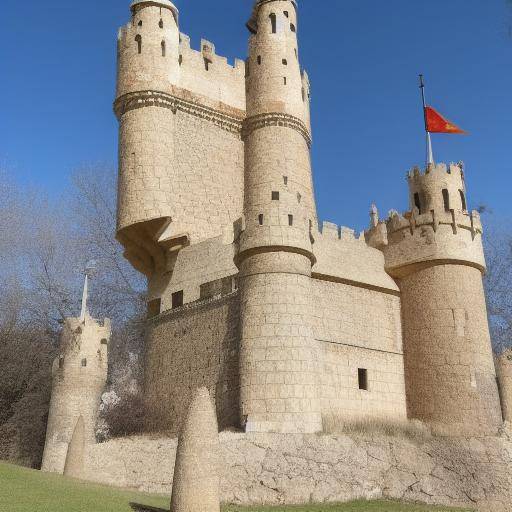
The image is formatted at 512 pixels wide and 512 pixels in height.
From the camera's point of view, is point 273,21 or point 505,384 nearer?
point 505,384

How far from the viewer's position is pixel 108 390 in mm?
34656

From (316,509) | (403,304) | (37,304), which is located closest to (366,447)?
(316,509)

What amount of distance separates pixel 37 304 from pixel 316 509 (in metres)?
29.1

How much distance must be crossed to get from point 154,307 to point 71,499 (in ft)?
41.5

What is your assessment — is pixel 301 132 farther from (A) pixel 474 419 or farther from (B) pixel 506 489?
(B) pixel 506 489

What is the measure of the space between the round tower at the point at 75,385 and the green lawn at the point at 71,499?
6.34 m

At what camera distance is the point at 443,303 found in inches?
974

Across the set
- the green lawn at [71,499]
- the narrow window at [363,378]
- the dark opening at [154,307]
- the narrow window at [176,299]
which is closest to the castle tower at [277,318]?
the narrow window at [363,378]

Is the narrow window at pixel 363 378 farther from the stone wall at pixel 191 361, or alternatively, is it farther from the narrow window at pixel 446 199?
the narrow window at pixel 446 199

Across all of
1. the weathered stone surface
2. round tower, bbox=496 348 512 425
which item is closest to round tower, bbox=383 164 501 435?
round tower, bbox=496 348 512 425

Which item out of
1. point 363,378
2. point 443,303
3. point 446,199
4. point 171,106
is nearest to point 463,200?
point 446,199

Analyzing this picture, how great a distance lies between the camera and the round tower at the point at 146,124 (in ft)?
84.8

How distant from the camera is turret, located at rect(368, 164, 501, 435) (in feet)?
77.7

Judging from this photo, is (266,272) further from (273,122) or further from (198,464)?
(198,464)
